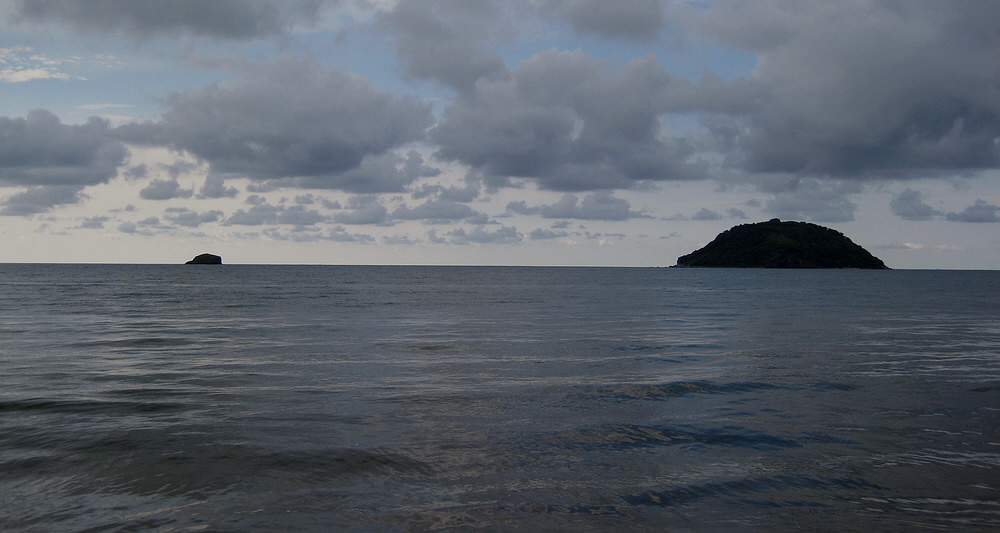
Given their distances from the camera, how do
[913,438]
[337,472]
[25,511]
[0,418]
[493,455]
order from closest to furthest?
[25,511] → [337,472] → [493,455] → [913,438] → [0,418]

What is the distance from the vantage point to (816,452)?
11953mm

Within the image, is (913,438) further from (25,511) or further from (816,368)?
(25,511)

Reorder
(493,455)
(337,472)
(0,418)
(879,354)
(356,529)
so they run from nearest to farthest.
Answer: (356,529) < (337,472) < (493,455) < (0,418) < (879,354)

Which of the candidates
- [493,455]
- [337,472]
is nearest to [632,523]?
[493,455]

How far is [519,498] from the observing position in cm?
A: 952

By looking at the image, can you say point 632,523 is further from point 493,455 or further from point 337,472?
point 337,472

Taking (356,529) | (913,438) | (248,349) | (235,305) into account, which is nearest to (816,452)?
(913,438)

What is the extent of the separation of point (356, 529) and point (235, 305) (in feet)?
176

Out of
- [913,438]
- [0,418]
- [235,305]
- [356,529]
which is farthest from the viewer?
[235,305]

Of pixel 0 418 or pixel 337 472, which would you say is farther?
pixel 0 418

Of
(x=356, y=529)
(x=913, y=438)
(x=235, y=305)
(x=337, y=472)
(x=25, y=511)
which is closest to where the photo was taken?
(x=356, y=529)

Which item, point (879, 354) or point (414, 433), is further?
point (879, 354)

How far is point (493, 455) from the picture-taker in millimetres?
11586

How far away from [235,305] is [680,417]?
2013 inches
